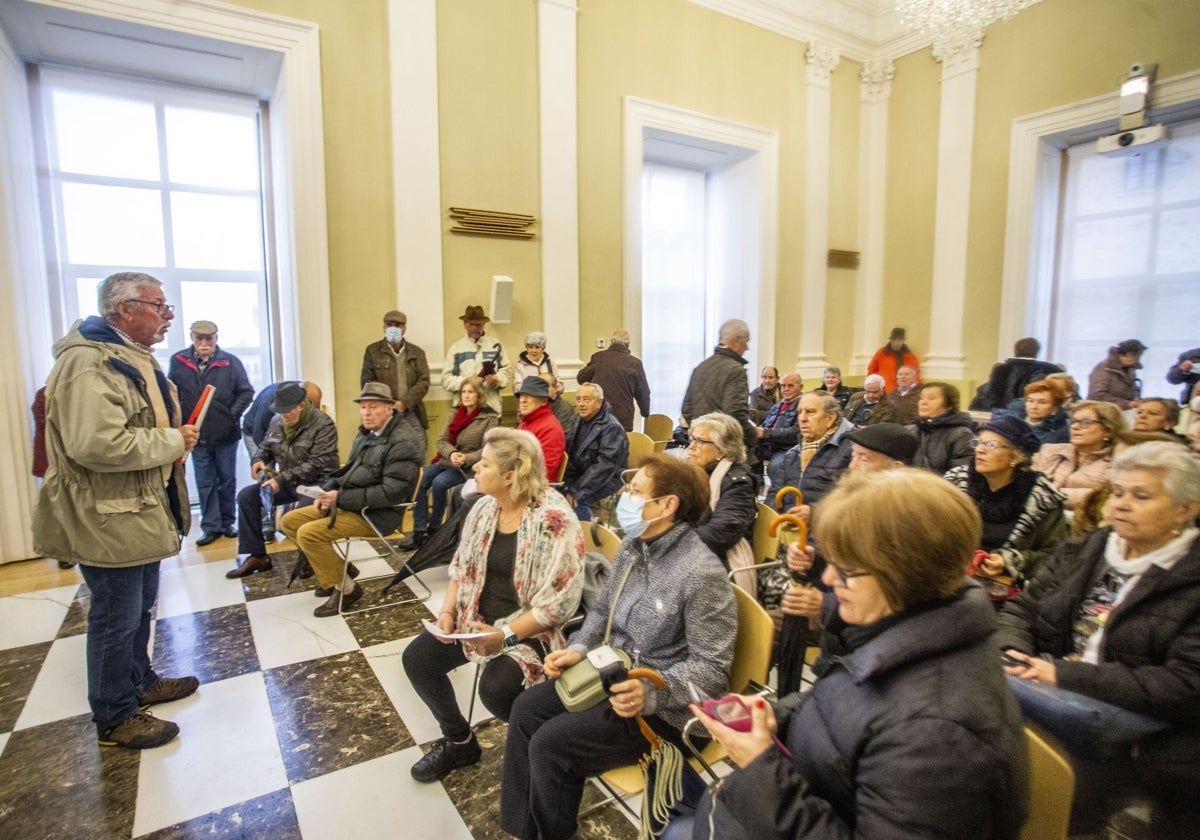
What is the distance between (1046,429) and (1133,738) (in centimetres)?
255

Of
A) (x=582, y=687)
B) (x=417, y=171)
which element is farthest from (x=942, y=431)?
(x=417, y=171)

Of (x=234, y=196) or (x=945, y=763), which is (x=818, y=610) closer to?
(x=945, y=763)

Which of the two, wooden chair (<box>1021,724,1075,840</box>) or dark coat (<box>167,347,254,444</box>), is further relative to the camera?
dark coat (<box>167,347,254,444</box>)

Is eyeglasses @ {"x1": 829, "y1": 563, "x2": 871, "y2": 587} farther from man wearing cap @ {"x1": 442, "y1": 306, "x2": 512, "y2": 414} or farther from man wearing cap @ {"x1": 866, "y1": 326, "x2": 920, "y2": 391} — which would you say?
man wearing cap @ {"x1": 866, "y1": 326, "x2": 920, "y2": 391}

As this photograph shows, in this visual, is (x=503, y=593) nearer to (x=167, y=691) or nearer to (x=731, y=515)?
(x=731, y=515)

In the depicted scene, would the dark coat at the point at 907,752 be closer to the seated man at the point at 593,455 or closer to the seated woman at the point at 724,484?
the seated woman at the point at 724,484

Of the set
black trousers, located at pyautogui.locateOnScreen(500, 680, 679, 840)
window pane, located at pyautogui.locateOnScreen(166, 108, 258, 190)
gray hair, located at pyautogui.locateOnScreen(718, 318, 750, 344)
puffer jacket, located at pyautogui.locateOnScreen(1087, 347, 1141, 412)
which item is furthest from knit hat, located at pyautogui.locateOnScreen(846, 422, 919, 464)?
window pane, located at pyautogui.locateOnScreen(166, 108, 258, 190)

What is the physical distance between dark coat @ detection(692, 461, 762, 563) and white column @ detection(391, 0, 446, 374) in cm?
348

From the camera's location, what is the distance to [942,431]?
3.22 m

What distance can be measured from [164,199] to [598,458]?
411 cm

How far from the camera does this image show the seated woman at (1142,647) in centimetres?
143

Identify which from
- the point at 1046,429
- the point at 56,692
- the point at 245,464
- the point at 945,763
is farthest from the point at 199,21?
the point at 1046,429

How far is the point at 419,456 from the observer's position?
3.45m

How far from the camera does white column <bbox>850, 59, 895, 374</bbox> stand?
7.85 m
